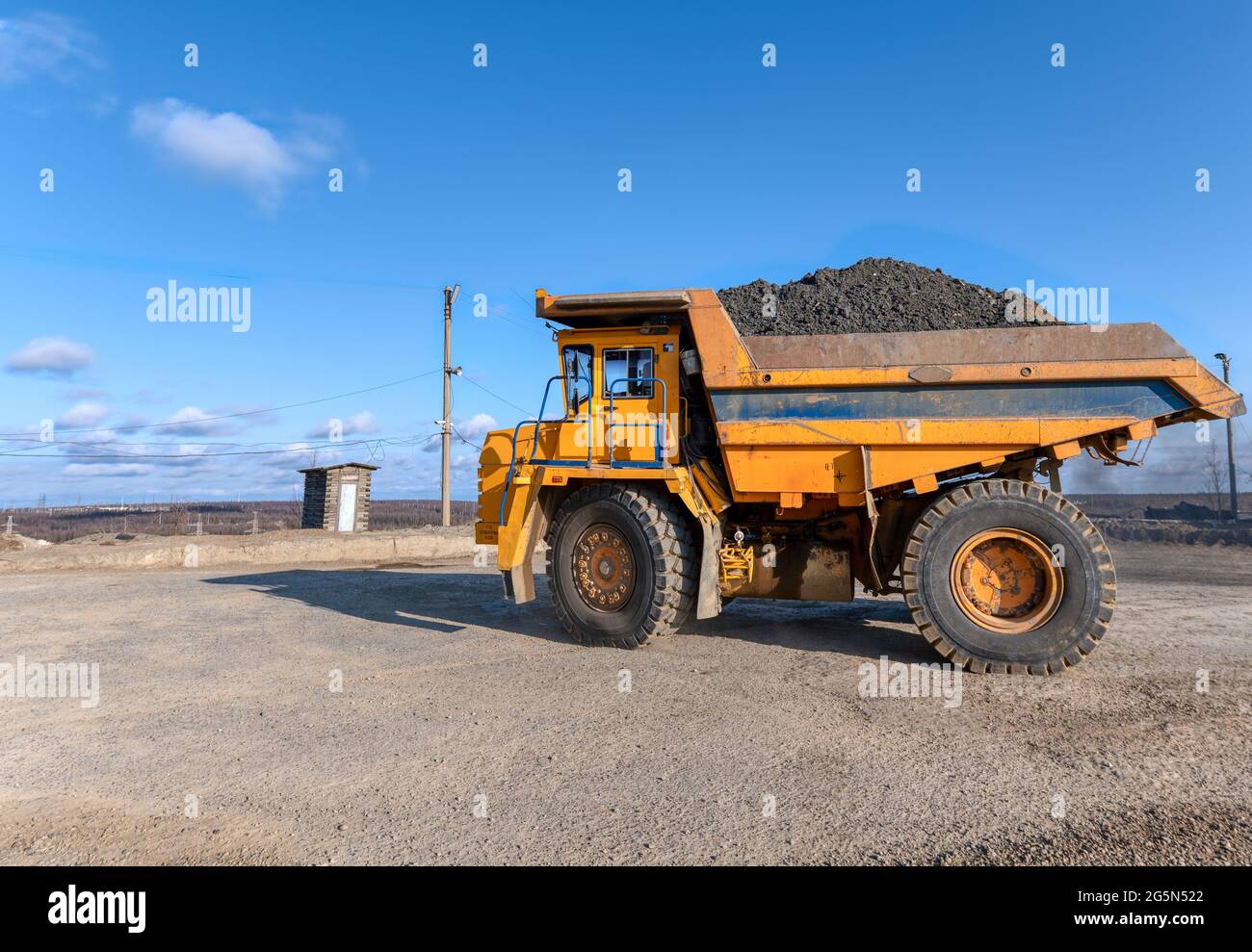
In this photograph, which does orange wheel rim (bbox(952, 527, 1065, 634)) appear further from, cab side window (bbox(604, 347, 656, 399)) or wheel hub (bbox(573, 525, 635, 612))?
cab side window (bbox(604, 347, 656, 399))

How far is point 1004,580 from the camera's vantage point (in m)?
6.29

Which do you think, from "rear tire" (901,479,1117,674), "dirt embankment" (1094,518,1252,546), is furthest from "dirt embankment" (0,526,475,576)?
"dirt embankment" (1094,518,1252,546)

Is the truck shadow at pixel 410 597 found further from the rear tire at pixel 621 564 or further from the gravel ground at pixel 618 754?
the gravel ground at pixel 618 754

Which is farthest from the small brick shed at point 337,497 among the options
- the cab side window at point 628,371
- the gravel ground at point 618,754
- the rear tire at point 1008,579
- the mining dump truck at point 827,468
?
Result: the rear tire at point 1008,579

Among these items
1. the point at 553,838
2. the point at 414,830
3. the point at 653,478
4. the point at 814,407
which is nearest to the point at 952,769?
the point at 553,838

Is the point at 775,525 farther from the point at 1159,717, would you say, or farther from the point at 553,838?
the point at 553,838

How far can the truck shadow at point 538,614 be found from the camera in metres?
7.65

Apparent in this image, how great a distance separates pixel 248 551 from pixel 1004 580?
17.7m

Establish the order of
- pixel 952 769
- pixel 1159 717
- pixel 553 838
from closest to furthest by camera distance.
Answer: pixel 553 838 → pixel 952 769 → pixel 1159 717

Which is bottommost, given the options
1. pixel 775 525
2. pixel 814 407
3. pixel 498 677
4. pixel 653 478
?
pixel 498 677

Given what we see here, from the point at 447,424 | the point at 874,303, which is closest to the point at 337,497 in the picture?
the point at 447,424

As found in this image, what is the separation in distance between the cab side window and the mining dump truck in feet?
0.08

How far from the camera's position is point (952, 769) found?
4.00 m
